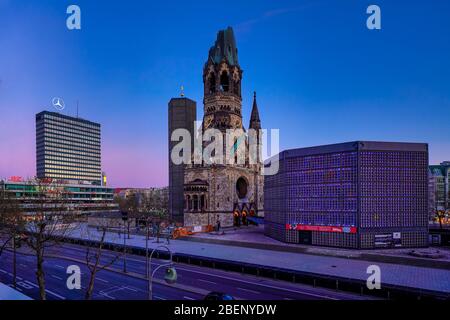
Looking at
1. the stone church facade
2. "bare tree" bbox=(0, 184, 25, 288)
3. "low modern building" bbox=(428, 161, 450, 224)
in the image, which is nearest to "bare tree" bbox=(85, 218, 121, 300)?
"bare tree" bbox=(0, 184, 25, 288)

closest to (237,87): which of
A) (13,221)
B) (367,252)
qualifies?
(367,252)

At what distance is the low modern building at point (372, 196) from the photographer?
46156 mm

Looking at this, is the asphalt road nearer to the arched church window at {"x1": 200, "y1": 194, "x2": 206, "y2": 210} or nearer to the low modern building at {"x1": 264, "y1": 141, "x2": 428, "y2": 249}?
the low modern building at {"x1": 264, "y1": 141, "x2": 428, "y2": 249}

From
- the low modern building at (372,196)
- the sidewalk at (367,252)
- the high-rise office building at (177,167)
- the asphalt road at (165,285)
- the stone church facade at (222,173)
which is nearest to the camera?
the asphalt road at (165,285)

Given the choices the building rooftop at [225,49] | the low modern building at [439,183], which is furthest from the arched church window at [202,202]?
the low modern building at [439,183]

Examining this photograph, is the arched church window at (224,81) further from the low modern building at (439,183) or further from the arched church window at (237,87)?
the low modern building at (439,183)

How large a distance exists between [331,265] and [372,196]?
1444 cm

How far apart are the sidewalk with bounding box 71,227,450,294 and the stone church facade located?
21.7 meters

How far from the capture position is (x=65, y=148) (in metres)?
184

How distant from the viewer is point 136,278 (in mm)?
34906

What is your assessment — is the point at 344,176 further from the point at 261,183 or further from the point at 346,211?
the point at 261,183

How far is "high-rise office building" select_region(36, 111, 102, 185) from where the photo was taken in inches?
6914

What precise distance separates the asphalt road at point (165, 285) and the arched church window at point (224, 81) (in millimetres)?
56679

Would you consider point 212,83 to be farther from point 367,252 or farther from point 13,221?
point 13,221
